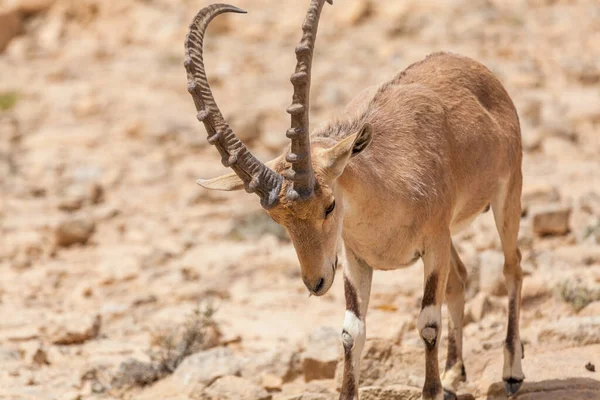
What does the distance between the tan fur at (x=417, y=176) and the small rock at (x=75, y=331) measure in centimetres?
392

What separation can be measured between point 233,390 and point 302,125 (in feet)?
8.88

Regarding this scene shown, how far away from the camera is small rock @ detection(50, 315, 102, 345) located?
31.1 feet

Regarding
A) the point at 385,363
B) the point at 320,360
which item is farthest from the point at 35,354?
the point at 385,363

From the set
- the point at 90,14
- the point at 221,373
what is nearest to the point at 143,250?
the point at 221,373

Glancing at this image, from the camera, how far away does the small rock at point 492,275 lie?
31.1ft

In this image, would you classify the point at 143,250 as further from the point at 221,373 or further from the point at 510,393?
the point at 510,393

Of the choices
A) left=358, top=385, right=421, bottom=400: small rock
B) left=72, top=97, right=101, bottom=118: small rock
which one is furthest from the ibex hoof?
left=72, top=97, right=101, bottom=118: small rock

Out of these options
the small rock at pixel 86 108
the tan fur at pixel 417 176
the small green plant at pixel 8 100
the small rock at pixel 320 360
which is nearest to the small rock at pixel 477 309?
the tan fur at pixel 417 176

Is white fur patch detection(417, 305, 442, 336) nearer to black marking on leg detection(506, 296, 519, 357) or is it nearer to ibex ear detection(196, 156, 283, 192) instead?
black marking on leg detection(506, 296, 519, 357)

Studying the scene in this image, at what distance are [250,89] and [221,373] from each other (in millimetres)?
11583

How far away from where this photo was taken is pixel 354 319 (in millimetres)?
6602

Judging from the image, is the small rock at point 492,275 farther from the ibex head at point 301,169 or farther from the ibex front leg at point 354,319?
the ibex head at point 301,169

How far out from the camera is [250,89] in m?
19.0

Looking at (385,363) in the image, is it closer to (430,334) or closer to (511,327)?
(511,327)
